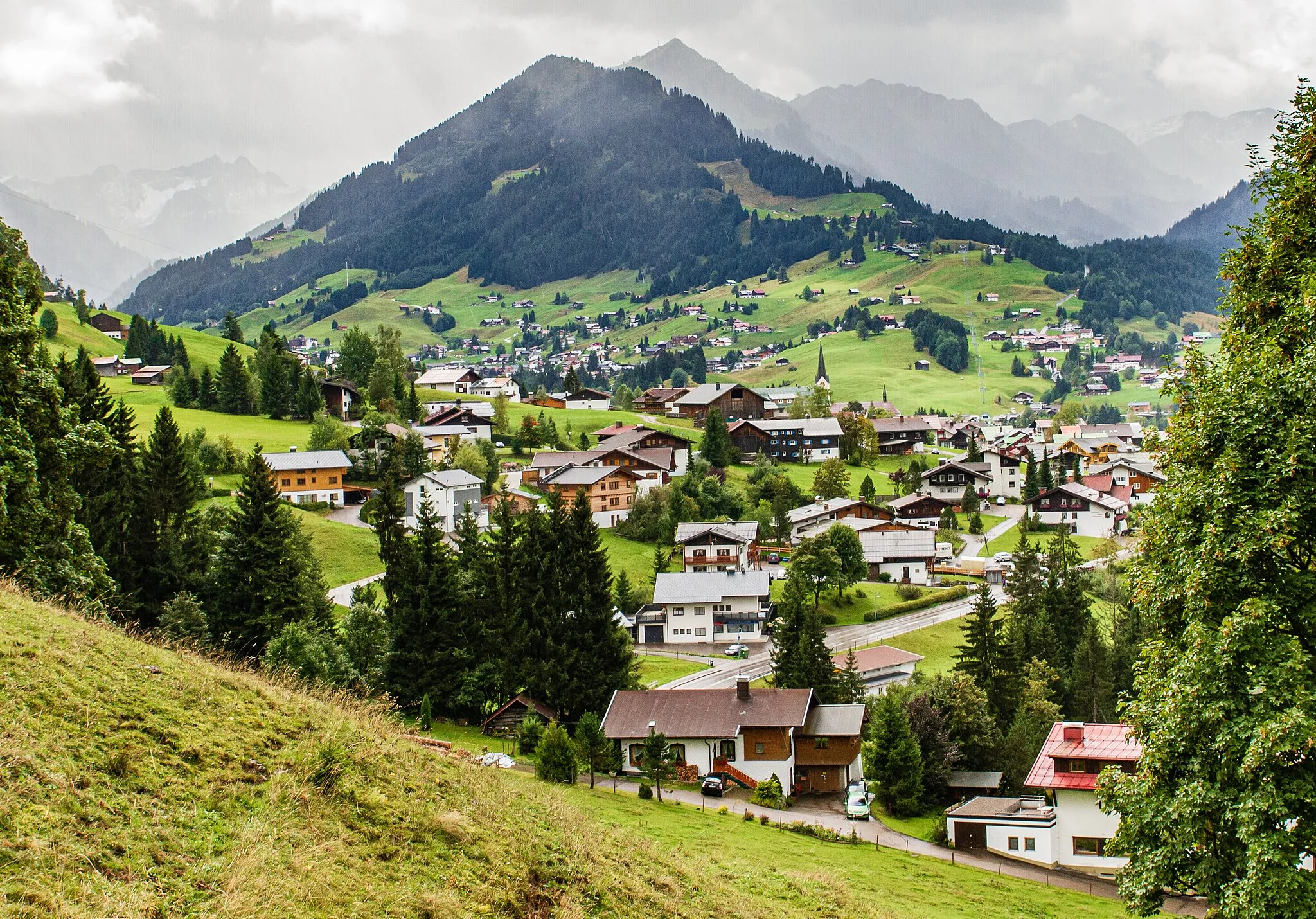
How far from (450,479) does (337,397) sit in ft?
118

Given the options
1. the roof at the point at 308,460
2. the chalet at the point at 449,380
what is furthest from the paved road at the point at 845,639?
the chalet at the point at 449,380

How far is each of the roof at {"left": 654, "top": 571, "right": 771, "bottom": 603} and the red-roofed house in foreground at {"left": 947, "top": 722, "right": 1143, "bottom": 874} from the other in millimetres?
33323

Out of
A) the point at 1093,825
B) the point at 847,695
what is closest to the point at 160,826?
the point at 1093,825

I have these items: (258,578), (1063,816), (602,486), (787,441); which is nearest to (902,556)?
(602,486)

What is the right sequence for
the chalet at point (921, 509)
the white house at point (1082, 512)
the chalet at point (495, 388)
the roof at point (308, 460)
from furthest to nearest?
the chalet at point (495, 388)
the white house at point (1082, 512)
the chalet at point (921, 509)
the roof at point (308, 460)

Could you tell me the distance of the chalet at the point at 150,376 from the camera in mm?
106812

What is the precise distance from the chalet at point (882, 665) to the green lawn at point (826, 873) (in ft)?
79.6

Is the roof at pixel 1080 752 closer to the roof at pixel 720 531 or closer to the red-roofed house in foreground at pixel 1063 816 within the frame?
the red-roofed house in foreground at pixel 1063 816

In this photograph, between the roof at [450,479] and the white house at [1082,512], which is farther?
the white house at [1082,512]

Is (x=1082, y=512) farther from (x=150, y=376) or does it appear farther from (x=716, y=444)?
(x=150, y=376)

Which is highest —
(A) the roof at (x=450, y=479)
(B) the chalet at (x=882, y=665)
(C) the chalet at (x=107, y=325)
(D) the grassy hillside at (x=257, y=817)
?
(C) the chalet at (x=107, y=325)

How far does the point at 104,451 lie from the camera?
26.0m

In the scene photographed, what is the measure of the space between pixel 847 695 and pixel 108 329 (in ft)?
401

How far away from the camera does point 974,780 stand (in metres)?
39.0
